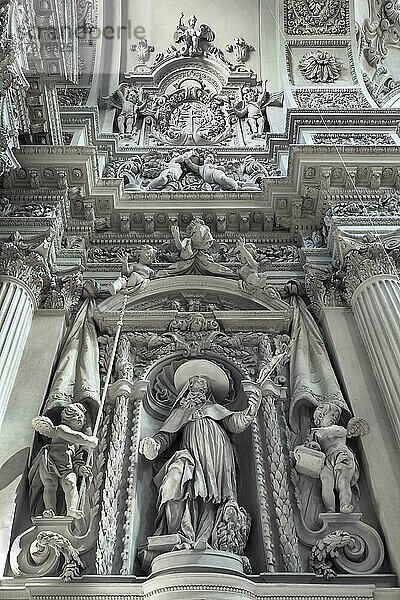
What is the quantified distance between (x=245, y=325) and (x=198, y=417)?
2.30 meters

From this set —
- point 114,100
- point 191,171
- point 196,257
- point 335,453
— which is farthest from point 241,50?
point 335,453

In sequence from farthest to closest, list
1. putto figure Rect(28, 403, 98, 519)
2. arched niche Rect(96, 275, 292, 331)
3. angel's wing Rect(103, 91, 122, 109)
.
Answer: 1. angel's wing Rect(103, 91, 122, 109)
2. arched niche Rect(96, 275, 292, 331)
3. putto figure Rect(28, 403, 98, 519)

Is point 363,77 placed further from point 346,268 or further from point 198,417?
point 198,417

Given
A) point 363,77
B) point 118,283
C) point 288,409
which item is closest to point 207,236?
point 118,283

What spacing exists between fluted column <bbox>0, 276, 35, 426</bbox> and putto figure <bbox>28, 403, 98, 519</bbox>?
0.66 metres

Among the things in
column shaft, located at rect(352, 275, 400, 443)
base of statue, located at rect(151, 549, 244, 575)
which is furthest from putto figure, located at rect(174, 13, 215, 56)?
base of statue, located at rect(151, 549, 244, 575)

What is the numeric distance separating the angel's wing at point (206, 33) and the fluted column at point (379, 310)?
9722 mm

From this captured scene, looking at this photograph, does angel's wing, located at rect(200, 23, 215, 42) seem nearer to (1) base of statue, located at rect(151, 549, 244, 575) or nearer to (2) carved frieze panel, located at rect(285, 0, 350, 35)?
(2) carved frieze panel, located at rect(285, 0, 350, 35)

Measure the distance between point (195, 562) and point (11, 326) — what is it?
3.92 m

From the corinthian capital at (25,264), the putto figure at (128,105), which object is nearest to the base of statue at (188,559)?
the corinthian capital at (25,264)

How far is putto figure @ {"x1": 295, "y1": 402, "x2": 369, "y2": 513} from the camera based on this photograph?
729cm

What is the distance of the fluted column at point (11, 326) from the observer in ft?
26.9

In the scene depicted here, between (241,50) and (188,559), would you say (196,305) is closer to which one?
(188,559)

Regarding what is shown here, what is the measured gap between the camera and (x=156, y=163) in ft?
46.8
